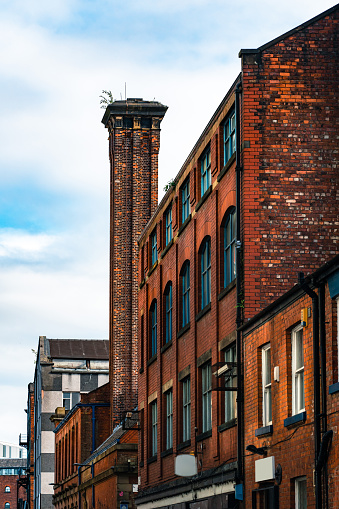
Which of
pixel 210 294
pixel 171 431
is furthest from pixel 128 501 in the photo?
pixel 210 294

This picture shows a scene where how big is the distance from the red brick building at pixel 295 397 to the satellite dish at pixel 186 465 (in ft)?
9.53

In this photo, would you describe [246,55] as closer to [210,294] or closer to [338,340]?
[210,294]

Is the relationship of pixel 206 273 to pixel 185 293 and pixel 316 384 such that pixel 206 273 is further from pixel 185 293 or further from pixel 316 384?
pixel 316 384

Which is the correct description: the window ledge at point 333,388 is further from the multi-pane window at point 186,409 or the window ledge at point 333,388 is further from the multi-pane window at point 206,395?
the multi-pane window at point 186,409

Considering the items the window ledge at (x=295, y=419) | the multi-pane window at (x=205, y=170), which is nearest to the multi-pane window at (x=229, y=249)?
the multi-pane window at (x=205, y=170)

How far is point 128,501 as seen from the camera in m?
36.8

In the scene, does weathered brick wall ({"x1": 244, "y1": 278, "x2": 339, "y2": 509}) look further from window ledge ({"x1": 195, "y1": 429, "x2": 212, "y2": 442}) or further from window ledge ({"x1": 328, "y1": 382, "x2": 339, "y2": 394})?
window ledge ({"x1": 195, "y1": 429, "x2": 212, "y2": 442})

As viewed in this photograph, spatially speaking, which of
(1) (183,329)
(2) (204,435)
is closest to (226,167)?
(1) (183,329)

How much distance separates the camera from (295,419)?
18.0m

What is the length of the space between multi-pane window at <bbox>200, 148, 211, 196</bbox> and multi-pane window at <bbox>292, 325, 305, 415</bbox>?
364 inches

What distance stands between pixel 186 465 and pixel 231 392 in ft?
7.52

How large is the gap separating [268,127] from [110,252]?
92.1 ft

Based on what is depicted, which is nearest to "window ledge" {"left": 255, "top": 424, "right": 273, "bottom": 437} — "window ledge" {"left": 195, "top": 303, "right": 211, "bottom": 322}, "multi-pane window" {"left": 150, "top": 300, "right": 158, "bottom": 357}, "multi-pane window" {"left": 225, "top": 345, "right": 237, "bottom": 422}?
"multi-pane window" {"left": 225, "top": 345, "right": 237, "bottom": 422}

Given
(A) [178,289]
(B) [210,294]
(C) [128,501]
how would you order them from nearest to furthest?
(B) [210,294] → (A) [178,289] → (C) [128,501]
